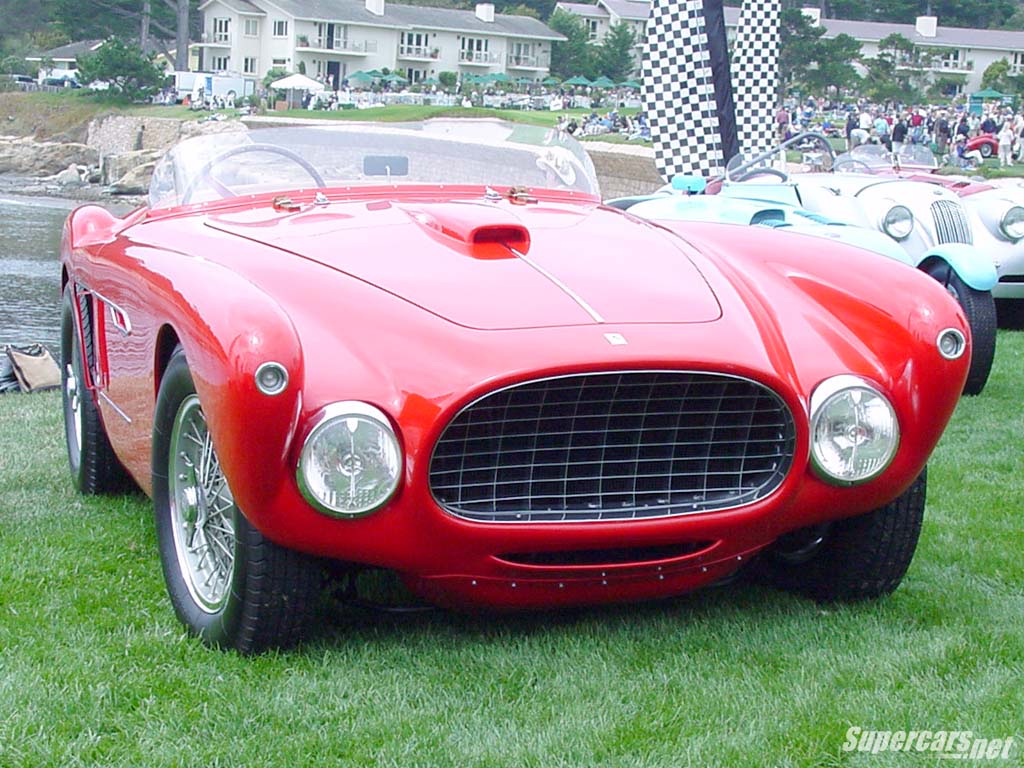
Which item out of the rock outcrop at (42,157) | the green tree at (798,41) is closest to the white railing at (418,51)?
the rock outcrop at (42,157)

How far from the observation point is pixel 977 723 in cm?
260

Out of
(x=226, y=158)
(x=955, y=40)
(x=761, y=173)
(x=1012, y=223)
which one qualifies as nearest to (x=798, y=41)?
(x=955, y=40)

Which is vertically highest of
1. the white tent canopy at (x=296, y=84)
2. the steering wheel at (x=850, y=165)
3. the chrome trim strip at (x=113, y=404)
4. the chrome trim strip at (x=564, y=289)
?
the chrome trim strip at (x=564, y=289)

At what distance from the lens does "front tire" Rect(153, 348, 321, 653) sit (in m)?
2.85

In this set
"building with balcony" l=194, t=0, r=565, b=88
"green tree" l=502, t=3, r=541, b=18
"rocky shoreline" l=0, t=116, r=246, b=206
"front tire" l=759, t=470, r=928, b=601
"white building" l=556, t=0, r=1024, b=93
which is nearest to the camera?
"front tire" l=759, t=470, r=928, b=601

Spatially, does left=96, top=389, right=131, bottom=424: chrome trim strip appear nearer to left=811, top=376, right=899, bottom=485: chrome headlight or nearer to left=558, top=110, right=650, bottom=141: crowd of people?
left=811, top=376, right=899, bottom=485: chrome headlight

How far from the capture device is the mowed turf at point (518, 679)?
253cm

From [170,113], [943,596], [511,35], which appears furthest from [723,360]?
[511,35]

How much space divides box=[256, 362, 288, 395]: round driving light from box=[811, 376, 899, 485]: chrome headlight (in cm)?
114

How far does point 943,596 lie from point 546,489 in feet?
3.93

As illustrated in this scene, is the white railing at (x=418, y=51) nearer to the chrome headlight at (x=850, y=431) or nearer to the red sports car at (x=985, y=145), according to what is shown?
the red sports car at (x=985, y=145)

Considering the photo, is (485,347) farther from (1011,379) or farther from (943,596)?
(1011,379)

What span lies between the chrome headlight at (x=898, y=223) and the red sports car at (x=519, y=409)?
506cm

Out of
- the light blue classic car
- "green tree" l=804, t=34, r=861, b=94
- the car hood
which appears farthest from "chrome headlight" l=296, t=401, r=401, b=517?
"green tree" l=804, t=34, r=861, b=94
